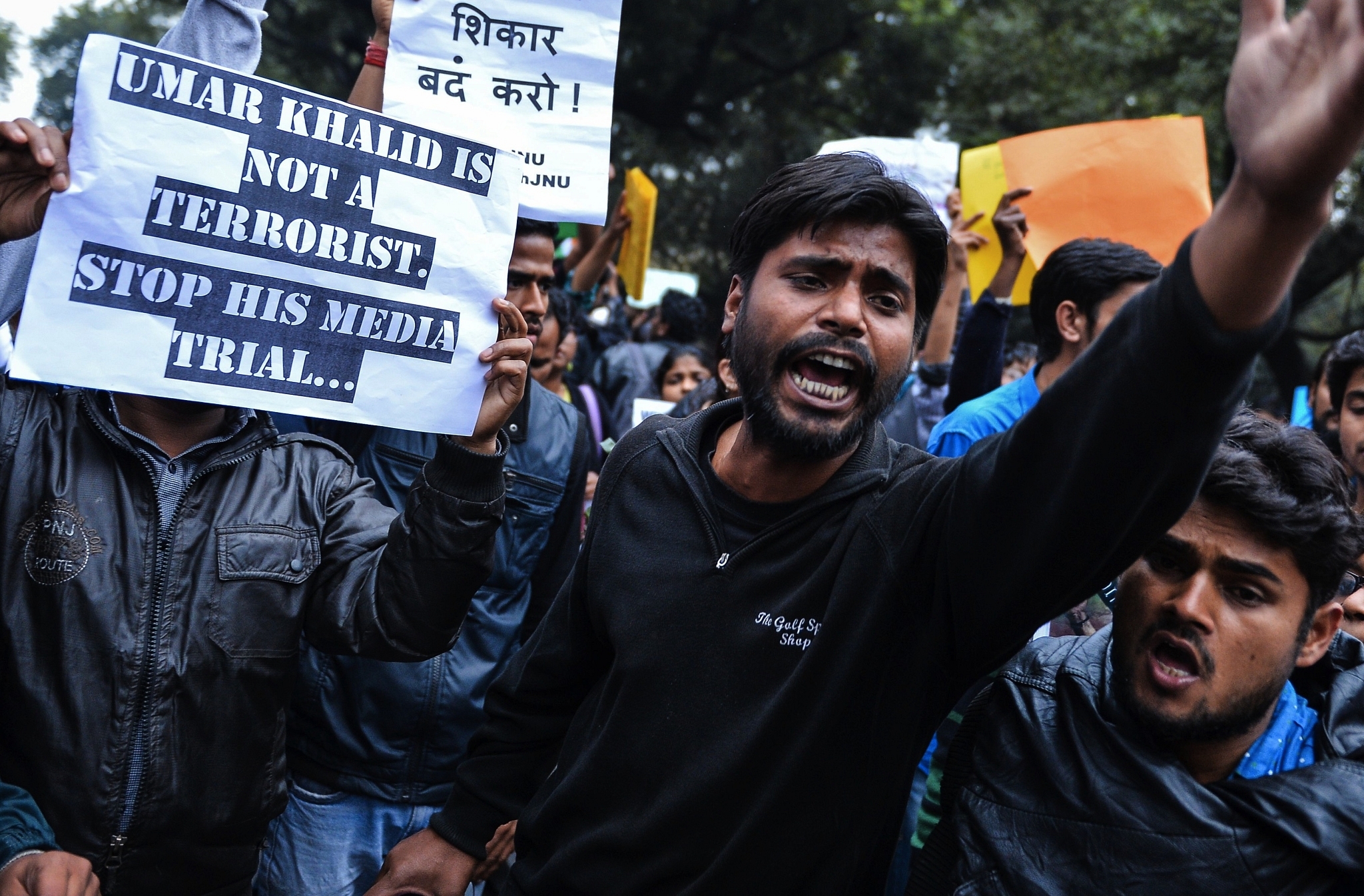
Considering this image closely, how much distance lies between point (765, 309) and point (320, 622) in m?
1.21

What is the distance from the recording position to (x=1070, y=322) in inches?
136

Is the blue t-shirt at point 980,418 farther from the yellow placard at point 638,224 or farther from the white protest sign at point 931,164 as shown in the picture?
the yellow placard at point 638,224

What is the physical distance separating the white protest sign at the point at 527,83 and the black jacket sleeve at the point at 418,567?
924mm

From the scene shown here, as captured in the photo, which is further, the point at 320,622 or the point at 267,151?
the point at 320,622

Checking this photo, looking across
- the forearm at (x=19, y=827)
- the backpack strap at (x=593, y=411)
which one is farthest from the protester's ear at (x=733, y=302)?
the backpack strap at (x=593, y=411)

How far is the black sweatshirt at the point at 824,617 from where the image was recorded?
1.29 m

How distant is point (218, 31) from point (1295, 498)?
2493 mm

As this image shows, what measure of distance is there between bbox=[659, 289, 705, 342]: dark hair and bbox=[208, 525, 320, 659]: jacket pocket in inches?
190

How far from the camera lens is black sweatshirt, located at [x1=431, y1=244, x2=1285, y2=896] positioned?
1.29m

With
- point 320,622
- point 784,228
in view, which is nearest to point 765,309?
point 784,228

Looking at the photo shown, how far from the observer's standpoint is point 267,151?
2.19m

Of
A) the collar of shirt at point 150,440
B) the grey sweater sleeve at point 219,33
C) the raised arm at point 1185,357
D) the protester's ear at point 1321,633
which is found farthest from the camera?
the grey sweater sleeve at point 219,33

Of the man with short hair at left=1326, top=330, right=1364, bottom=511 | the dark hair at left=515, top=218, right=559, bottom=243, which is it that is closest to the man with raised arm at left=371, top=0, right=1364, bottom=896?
the dark hair at left=515, top=218, right=559, bottom=243

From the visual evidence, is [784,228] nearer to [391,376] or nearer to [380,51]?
[391,376]
